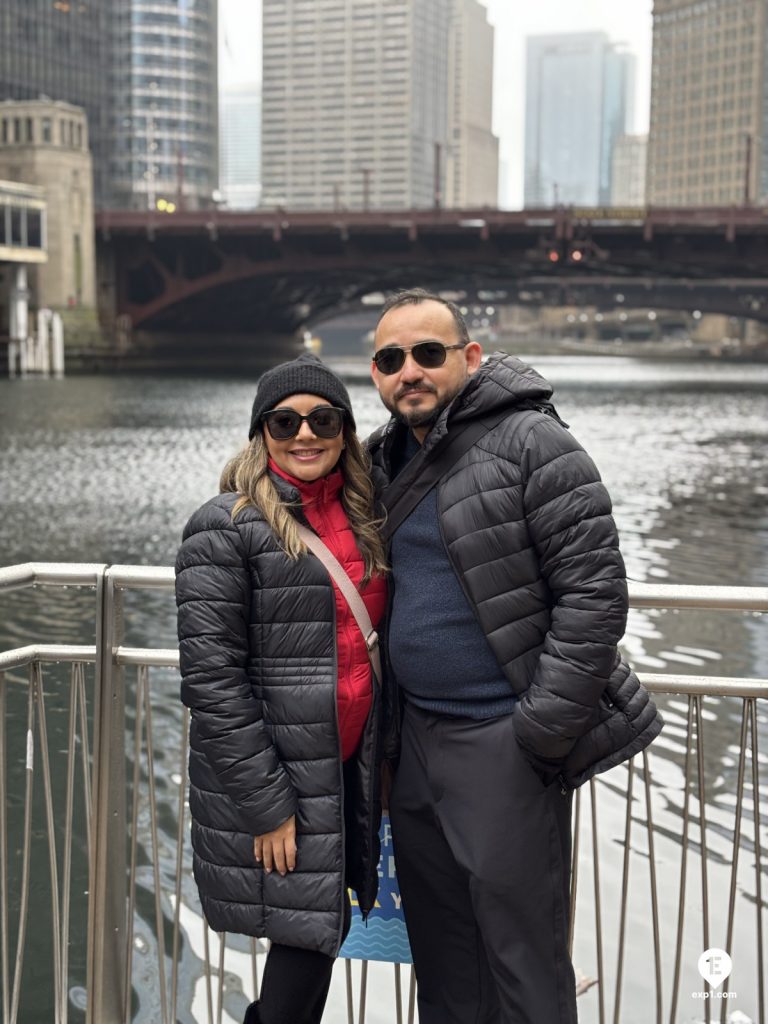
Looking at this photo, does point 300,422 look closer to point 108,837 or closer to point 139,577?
point 139,577

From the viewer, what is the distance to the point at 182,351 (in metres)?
77.1

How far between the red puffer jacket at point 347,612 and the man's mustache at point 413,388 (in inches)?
11.7

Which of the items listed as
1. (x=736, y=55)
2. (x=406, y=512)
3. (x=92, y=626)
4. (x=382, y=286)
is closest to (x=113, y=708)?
(x=406, y=512)

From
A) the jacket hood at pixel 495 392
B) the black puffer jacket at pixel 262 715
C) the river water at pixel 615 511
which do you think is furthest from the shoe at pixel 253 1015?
the river water at pixel 615 511

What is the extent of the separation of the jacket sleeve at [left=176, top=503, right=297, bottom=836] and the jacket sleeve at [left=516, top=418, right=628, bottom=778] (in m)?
0.63

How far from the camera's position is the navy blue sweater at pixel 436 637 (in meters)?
3.36

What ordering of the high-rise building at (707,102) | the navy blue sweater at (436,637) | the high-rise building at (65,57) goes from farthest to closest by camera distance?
the high-rise building at (707,102) → the high-rise building at (65,57) → the navy blue sweater at (436,637)

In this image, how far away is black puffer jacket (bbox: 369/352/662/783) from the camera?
315 centimetres

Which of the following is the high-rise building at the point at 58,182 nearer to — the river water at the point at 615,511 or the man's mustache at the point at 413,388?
the river water at the point at 615,511

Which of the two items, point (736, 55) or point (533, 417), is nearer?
point (533, 417)

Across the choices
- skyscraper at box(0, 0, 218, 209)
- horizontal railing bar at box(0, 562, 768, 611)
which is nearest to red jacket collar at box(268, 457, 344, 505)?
horizontal railing bar at box(0, 562, 768, 611)

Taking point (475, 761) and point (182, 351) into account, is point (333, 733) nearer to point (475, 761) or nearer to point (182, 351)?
point (475, 761)

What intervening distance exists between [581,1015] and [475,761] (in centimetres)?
259

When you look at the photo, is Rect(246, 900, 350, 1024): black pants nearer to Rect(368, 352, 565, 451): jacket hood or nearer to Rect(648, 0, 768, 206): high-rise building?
Rect(368, 352, 565, 451): jacket hood
